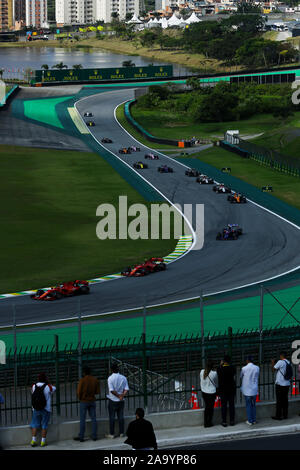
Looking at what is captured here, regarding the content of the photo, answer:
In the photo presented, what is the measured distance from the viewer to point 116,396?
20875mm

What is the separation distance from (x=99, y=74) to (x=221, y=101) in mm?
46818

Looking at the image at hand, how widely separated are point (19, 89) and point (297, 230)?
101311 mm

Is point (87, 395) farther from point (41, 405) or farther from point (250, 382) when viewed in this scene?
point (250, 382)

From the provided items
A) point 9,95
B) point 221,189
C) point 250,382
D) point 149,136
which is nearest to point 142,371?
point 250,382

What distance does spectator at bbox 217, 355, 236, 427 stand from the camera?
21297 mm

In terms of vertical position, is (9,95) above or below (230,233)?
above

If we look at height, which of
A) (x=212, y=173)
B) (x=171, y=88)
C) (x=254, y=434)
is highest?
(x=171, y=88)

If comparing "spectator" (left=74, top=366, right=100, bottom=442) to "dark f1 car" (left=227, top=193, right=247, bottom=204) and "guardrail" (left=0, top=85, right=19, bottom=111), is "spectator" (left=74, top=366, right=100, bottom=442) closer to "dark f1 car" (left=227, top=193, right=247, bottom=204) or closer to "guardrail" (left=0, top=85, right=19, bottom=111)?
"dark f1 car" (left=227, top=193, right=247, bottom=204)

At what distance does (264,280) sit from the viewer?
154 feet

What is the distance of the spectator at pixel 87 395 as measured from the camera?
20.5m

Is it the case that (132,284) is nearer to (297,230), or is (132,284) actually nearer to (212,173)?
(297,230)

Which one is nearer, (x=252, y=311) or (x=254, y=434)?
(x=254, y=434)

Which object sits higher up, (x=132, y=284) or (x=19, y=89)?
(x=19, y=89)

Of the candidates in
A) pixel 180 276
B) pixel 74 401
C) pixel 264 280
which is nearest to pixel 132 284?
pixel 180 276
